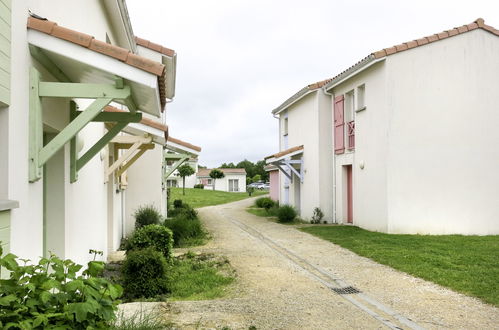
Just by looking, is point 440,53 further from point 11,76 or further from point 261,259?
point 11,76

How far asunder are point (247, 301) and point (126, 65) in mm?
3481

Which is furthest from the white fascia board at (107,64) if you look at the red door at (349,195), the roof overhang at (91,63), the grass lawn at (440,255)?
the red door at (349,195)

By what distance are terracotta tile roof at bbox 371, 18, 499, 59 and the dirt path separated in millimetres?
6332

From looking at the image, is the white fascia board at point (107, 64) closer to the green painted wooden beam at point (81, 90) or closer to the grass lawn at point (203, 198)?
the green painted wooden beam at point (81, 90)

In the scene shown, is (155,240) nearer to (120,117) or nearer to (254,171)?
(120,117)

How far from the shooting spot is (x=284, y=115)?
2289 cm

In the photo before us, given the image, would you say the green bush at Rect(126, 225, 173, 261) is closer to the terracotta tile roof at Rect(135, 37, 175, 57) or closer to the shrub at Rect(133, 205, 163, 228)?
the shrub at Rect(133, 205, 163, 228)

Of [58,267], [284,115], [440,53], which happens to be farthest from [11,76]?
[284,115]

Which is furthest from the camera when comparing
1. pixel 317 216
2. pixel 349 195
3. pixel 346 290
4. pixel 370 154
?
pixel 317 216

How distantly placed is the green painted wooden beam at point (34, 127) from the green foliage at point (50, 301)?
1300 millimetres

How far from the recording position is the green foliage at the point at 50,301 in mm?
2236

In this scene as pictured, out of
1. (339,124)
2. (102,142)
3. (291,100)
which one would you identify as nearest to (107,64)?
(102,142)

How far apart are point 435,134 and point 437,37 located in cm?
283

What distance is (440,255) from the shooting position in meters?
9.26
